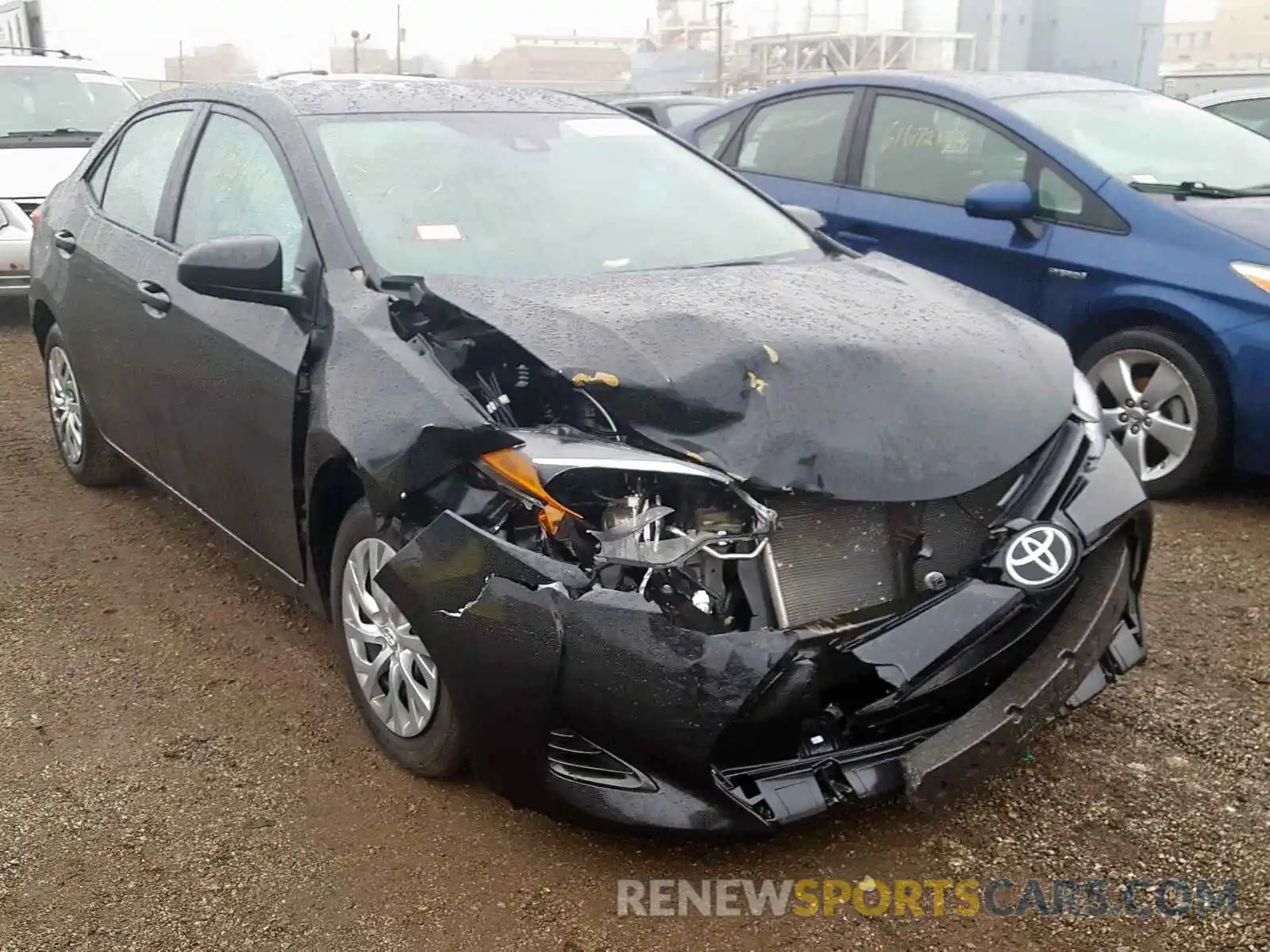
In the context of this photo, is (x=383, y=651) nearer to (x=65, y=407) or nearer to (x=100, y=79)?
(x=65, y=407)

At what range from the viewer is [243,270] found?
3.17m

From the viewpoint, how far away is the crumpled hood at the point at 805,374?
8.38 ft

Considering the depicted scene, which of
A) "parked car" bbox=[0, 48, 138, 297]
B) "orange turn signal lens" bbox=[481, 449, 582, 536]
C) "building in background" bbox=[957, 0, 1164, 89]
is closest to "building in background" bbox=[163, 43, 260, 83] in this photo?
"building in background" bbox=[957, 0, 1164, 89]

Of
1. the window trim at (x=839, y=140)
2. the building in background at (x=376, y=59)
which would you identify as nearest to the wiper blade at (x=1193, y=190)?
the window trim at (x=839, y=140)

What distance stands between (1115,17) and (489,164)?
1594 inches

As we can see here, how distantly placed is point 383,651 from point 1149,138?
167 inches

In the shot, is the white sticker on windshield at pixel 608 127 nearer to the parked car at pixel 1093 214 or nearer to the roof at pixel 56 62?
the parked car at pixel 1093 214

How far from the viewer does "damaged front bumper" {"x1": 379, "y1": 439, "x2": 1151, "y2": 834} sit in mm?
2381

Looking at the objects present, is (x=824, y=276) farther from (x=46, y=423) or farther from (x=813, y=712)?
(x=46, y=423)

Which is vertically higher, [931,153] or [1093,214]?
[931,153]

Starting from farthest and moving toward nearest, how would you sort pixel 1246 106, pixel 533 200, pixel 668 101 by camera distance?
pixel 668 101, pixel 1246 106, pixel 533 200

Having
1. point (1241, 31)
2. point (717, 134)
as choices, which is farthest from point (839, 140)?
point (1241, 31)

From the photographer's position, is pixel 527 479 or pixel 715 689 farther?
pixel 527 479

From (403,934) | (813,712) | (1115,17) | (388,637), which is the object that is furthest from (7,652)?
(1115,17)
